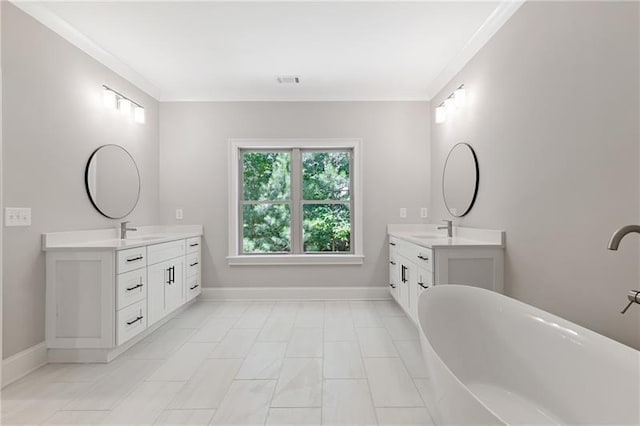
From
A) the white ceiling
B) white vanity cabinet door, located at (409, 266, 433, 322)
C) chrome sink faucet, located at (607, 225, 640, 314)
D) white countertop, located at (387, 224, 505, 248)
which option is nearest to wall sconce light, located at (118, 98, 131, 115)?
the white ceiling

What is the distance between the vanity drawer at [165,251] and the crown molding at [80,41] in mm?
1778

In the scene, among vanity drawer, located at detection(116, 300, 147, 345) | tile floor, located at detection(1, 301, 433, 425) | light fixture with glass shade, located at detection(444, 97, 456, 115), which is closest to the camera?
tile floor, located at detection(1, 301, 433, 425)

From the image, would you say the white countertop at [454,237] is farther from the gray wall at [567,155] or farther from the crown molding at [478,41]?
the crown molding at [478,41]

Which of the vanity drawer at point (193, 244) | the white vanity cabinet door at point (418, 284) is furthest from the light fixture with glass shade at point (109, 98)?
the white vanity cabinet door at point (418, 284)

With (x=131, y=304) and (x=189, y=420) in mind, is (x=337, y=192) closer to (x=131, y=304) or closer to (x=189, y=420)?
(x=131, y=304)

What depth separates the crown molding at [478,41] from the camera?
2365 millimetres

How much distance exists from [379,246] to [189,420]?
2862 millimetres

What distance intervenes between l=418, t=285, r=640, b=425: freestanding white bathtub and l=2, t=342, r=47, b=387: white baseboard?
259cm

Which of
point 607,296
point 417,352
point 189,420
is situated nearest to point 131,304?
point 189,420

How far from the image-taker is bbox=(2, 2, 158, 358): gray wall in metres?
2.19

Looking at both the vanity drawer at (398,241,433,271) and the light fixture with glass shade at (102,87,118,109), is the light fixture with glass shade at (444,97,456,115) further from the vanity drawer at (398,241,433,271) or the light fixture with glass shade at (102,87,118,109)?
the light fixture with glass shade at (102,87,118,109)

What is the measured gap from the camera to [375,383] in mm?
2102

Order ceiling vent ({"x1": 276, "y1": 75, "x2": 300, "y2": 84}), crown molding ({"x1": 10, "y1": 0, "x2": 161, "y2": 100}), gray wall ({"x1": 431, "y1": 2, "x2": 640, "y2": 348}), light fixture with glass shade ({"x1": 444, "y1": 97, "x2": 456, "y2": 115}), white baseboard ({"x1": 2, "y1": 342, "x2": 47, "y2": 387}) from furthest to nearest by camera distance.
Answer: ceiling vent ({"x1": 276, "y1": 75, "x2": 300, "y2": 84})
light fixture with glass shade ({"x1": 444, "y1": 97, "x2": 456, "y2": 115})
crown molding ({"x1": 10, "y1": 0, "x2": 161, "y2": 100})
white baseboard ({"x1": 2, "y1": 342, "x2": 47, "y2": 387})
gray wall ({"x1": 431, "y1": 2, "x2": 640, "y2": 348})

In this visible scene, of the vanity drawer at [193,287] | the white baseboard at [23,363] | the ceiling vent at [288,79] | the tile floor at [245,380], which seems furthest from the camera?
the vanity drawer at [193,287]
